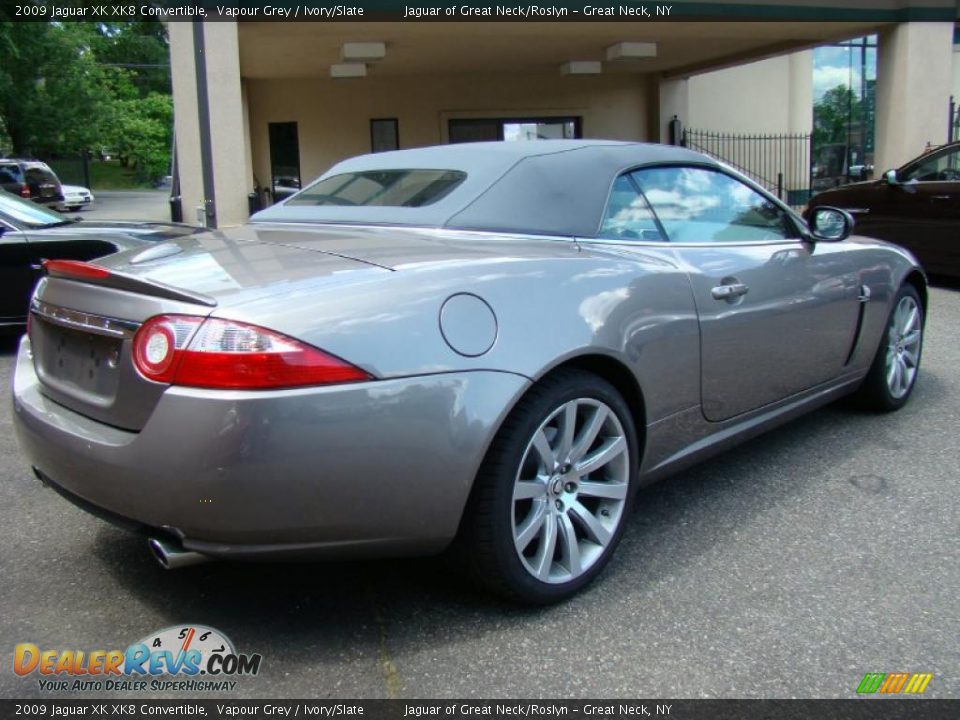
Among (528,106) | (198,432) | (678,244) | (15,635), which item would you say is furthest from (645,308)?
(528,106)

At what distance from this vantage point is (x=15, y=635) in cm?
266

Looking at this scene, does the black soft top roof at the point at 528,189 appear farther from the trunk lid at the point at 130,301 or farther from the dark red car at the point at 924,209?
the dark red car at the point at 924,209

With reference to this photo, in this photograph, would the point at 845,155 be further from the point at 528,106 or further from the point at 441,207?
the point at 441,207

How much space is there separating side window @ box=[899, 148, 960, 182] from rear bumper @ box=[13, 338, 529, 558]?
26.0ft

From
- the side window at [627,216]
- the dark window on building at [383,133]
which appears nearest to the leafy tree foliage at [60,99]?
the dark window on building at [383,133]

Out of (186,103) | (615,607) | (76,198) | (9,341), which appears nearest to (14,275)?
(9,341)

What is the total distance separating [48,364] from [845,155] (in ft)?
79.7

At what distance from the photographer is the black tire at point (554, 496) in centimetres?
260

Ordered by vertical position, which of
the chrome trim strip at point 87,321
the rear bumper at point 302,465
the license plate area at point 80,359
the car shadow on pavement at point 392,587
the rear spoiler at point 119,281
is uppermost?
the rear spoiler at point 119,281

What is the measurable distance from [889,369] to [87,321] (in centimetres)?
397

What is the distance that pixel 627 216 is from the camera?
3.44 metres

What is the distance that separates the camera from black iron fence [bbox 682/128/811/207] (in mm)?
19703

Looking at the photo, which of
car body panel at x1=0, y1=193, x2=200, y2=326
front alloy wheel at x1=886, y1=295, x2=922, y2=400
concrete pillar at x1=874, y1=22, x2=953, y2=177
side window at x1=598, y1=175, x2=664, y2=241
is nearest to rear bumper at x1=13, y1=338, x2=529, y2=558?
side window at x1=598, y1=175, x2=664, y2=241

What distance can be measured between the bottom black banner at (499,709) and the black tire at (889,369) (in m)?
2.62
